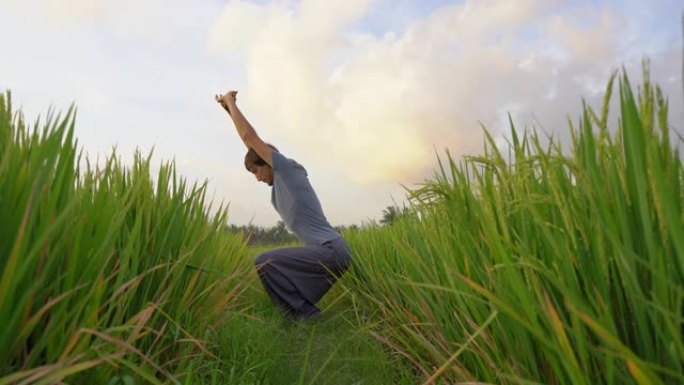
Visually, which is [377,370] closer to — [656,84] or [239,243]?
[656,84]

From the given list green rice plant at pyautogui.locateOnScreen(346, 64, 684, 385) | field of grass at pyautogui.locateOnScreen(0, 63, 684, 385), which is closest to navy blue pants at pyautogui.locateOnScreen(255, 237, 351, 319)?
field of grass at pyautogui.locateOnScreen(0, 63, 684, 385)

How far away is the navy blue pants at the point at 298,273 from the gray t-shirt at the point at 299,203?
0.44 feet

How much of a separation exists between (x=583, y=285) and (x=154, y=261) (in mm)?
1457

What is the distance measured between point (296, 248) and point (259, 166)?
0.85m

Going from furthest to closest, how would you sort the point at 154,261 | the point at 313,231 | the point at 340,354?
1. the point at 313,231
2. the point at 340,354
3. the point at 154,261

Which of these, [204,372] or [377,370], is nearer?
[204,372]

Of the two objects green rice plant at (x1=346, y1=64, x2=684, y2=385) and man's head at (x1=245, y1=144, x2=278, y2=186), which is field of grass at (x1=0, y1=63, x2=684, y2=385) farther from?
man's head at (x1=245, y1=144, x2=278, y2=186)

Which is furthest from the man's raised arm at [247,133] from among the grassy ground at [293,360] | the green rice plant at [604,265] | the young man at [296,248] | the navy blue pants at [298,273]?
the green rice plant at [604,265]

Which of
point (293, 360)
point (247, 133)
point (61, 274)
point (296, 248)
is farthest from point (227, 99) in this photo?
point (61, 274)

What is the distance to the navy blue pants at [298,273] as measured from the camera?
4.13 metres

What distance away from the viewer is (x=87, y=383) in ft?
4.48

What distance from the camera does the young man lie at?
13.6 feet

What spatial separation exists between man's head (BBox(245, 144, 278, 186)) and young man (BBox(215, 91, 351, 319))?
0.06m

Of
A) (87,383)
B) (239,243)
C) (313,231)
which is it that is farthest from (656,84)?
(239,243)
